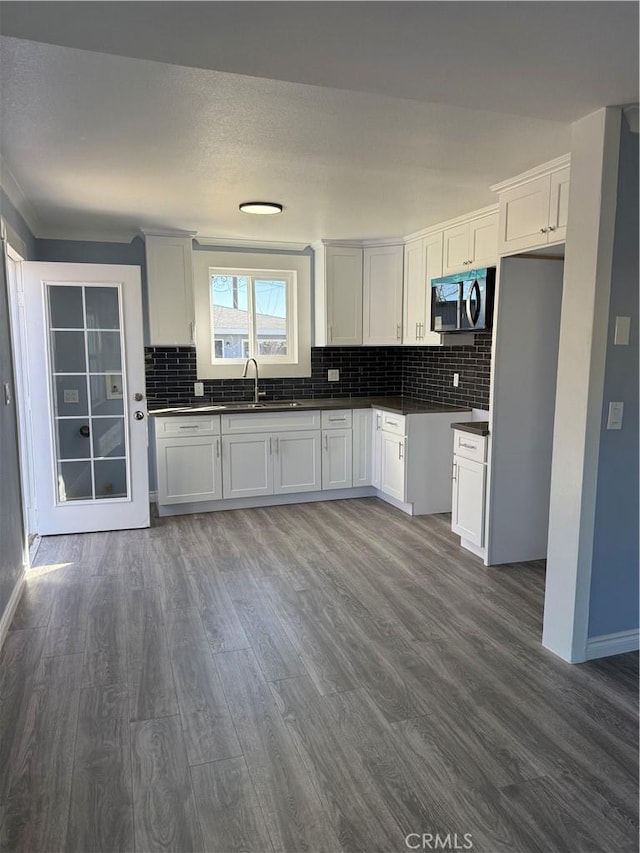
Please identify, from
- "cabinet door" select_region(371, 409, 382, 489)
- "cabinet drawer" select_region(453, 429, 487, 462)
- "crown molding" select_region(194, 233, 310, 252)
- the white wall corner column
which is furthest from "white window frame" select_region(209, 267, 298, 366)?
the white wall corner column

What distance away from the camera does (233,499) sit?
16.3ft

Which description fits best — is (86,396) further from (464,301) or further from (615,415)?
(615,415)

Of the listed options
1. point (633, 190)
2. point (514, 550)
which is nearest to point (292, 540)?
point (514, 550)

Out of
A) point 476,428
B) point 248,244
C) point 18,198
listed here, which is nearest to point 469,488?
point 476,428

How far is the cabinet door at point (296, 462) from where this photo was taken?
4.99 meters

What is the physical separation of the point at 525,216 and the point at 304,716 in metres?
2.80

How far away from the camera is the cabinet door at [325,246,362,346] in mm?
5293

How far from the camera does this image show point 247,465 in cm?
490

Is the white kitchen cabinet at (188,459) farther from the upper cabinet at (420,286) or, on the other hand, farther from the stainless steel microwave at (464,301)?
the stainless steel microwave at (464,301)

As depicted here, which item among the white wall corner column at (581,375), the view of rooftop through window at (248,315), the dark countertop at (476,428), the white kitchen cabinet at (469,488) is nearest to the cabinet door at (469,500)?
the white kitchen cabinet at (469,488)

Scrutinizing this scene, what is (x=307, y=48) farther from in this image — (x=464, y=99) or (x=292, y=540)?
(x=292, y=540)

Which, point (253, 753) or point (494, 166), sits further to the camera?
point (494, 166)

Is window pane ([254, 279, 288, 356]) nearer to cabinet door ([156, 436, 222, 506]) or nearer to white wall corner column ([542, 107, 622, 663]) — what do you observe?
cabinet door ([156, 436, 222, 506])

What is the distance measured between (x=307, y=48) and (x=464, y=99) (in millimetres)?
684
